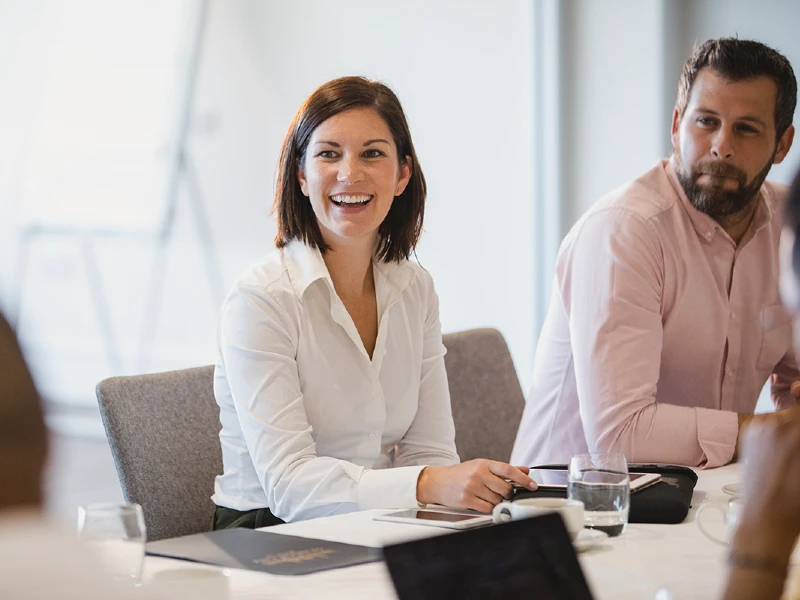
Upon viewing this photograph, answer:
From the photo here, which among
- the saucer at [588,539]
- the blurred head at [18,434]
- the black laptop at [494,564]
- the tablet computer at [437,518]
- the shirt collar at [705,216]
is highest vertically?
the blurred head at [18,434]

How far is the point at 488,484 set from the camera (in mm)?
1707

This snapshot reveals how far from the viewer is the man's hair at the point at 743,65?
7.98 ft

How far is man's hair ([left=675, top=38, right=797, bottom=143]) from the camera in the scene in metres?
2.43

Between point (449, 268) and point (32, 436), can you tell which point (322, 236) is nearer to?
point (32, 436)

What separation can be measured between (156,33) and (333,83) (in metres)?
1.75

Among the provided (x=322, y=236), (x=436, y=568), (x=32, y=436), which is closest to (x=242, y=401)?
(x=322, y=236)

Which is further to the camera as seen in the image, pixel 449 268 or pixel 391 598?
pixel 449 268

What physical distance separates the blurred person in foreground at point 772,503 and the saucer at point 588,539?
0.58 metres

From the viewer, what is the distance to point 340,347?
2.19 meters

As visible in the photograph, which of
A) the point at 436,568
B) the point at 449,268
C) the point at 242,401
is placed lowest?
the point at 449,268

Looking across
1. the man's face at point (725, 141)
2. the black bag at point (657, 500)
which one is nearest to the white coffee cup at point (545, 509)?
the black bag at point (657, 500)

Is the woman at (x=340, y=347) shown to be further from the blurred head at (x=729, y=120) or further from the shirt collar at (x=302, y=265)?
the blurred head at (x=729, y=120)

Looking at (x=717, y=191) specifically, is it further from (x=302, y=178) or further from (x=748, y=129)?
(x=302, y=178)

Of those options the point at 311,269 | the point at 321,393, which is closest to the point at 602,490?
the point at 321,393
